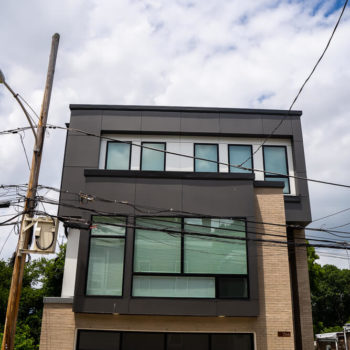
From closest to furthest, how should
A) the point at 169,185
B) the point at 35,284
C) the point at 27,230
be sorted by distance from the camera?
the point at 27,230 → the point at 169,185 → the point at 35,284

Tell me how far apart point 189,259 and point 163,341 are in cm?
255

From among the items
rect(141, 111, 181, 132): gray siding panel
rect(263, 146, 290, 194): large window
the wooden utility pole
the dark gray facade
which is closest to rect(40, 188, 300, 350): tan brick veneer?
the dark gray facade

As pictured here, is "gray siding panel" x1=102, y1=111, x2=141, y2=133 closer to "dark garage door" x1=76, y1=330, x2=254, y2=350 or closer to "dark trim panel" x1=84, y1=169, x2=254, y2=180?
"dark trim panel" x1=84, y1=169, x2=254, y2=180

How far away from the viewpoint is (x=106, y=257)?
41.8 feet

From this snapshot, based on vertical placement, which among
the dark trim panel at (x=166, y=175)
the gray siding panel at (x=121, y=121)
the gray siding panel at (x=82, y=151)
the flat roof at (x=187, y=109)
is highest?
the flat roof at (x=187, y=109)

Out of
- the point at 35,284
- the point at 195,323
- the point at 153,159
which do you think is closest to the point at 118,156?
the point at 153,159

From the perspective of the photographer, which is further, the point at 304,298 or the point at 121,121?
the point at 121,121

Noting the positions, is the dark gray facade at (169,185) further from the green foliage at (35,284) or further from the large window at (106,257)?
the green foliage at (35,284)

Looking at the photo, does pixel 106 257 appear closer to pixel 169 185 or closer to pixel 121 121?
pixel 169 185

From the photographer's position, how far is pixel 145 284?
40.7 feet

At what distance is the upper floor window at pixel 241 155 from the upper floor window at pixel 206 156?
0.57 metres

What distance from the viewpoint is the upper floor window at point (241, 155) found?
16656mm

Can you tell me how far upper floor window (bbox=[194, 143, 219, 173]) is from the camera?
16.7 meters

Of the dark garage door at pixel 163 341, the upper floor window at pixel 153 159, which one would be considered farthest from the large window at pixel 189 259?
the upper floor window at pixel 153 159
